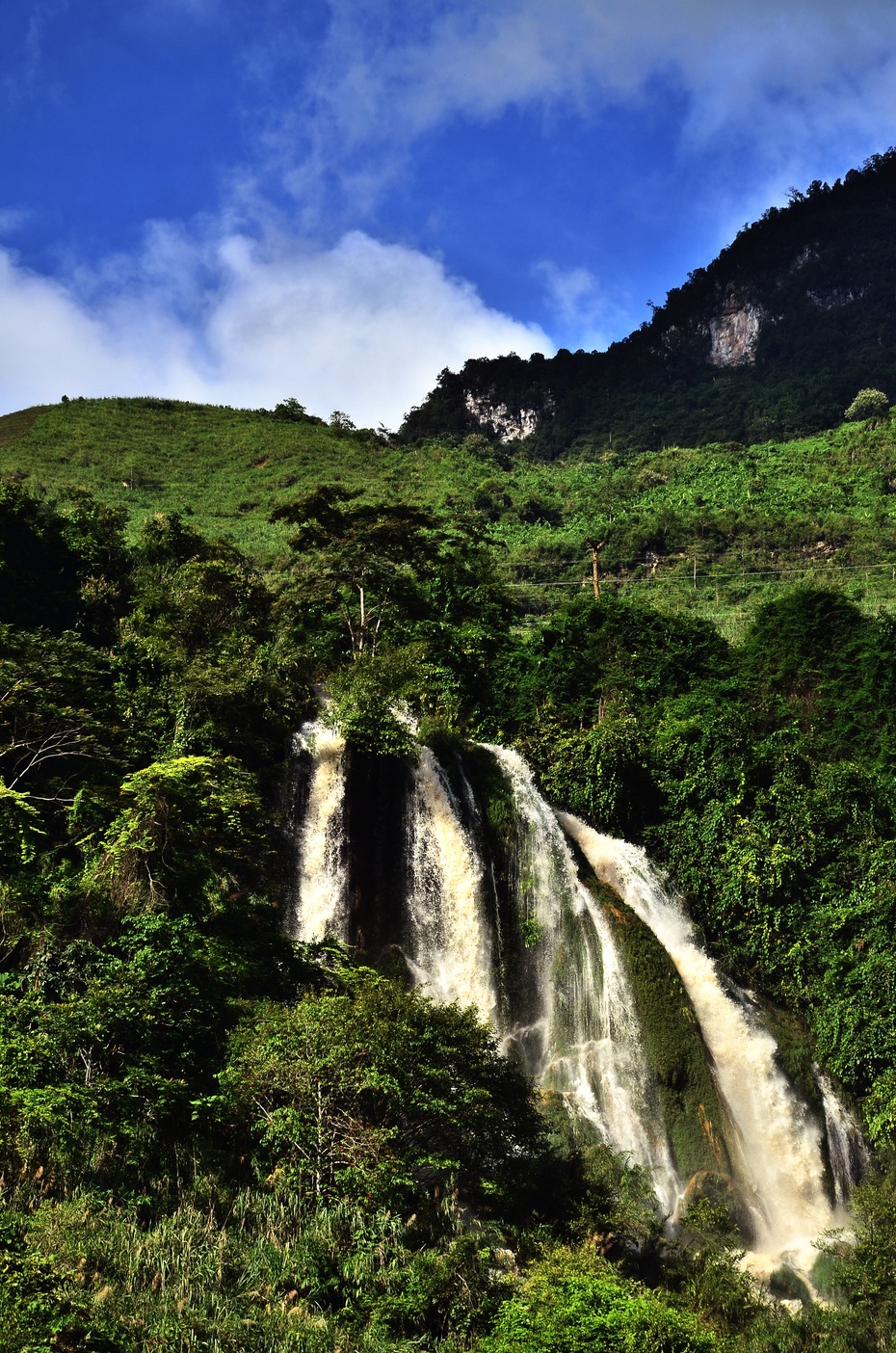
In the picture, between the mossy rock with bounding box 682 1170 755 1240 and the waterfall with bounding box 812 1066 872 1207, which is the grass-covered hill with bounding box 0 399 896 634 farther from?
the mossy rock with bounding box 682 1170 755 1240

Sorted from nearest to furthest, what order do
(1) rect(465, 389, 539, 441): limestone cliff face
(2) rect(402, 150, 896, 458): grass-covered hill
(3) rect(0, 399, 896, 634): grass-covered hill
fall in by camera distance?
1. (3) rect(0, 399, 896, 634): grass-covered hill
2. (2) rect(402, 150, 896, 458): grass-covered hill
3. (1) rect(465, 389, 539, 441): limestone cliff face

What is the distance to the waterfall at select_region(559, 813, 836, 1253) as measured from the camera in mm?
17703

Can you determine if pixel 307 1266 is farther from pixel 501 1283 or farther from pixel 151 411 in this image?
pixel 151 411

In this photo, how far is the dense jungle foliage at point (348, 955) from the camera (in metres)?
10.8

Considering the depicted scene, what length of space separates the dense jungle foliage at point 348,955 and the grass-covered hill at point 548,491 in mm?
11554

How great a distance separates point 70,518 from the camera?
87.7 ft

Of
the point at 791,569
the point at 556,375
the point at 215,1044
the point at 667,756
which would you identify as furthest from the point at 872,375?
the point at 215,1044

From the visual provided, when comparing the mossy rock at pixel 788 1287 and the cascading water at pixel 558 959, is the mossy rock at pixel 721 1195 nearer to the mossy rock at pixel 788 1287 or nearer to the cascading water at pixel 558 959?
the cascading water at pixel 558 959

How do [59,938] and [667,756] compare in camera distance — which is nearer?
[59,938]

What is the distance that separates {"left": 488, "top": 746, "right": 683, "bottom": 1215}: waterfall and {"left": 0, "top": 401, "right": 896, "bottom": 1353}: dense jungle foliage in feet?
3.82

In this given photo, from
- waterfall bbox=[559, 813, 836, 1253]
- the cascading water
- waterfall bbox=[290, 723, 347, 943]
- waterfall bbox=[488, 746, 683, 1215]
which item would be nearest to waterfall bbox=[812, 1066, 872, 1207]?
the cascading water

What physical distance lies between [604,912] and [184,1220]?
10.9 m

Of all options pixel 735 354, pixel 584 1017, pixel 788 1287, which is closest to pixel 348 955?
pixel 584 1017

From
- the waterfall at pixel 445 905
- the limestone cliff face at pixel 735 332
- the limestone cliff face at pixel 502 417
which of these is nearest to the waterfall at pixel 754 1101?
the waterfall at pixel 445 905
